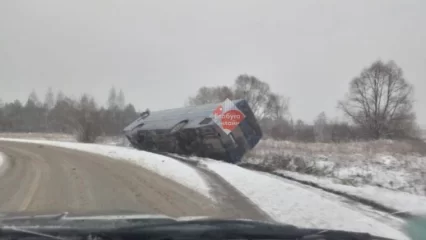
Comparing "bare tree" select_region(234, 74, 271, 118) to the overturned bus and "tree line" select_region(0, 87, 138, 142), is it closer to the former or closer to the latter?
"tree line" select_region(0, 87, 138, 142)

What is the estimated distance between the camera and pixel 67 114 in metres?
40.2

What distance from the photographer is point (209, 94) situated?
8581cm

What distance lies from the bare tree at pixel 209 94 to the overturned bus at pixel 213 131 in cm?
5810

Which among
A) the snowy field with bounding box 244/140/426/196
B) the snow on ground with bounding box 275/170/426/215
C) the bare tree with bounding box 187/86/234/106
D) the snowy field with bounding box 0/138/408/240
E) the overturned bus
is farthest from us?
Result: the bare tree with bounding box 187/86/234/106

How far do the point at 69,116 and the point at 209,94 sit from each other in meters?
49.1

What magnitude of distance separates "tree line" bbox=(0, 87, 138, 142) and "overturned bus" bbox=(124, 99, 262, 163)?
61.1 feet

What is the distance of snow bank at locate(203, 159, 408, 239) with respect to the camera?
578 cm

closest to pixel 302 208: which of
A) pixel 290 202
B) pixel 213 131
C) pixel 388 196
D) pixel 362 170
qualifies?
pixel 290 202

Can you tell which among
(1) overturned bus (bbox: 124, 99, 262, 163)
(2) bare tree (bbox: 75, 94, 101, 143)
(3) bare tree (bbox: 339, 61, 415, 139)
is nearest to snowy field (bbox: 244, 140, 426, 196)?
(1) overturned bus (bbox: 124, 99, 262, 163)

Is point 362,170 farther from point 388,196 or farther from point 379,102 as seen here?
point 379,102

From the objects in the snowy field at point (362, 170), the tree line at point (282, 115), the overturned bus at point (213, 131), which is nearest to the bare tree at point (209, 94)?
the tree line at point (282, 115)

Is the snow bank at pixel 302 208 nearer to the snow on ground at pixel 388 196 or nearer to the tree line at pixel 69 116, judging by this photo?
the snow on ground at pixel 388 196

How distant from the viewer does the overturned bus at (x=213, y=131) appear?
16219mm

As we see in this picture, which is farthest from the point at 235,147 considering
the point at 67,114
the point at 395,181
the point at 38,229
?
the point at 67,114
